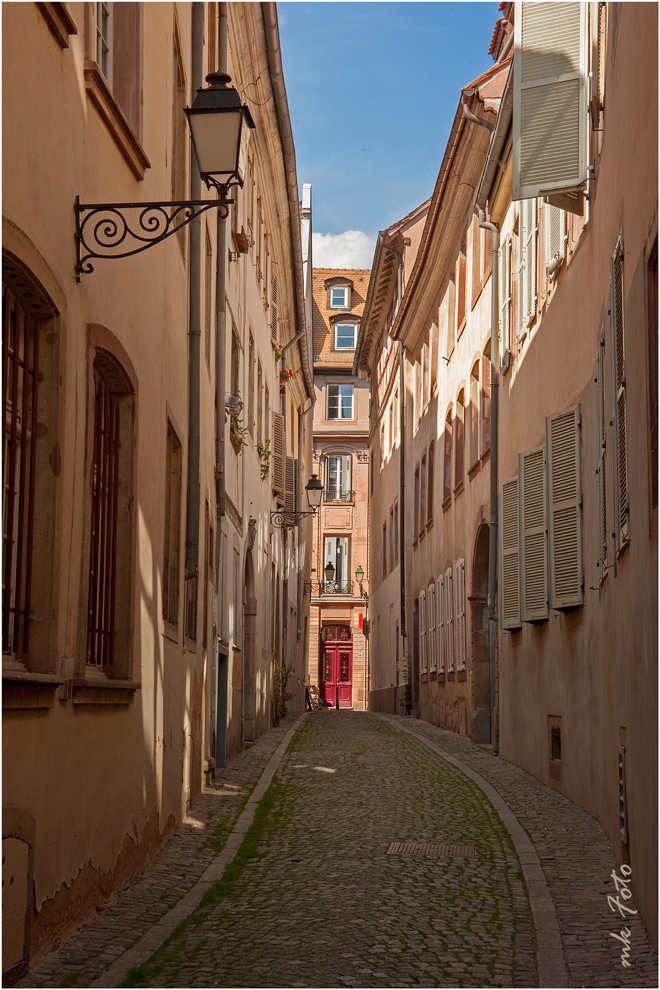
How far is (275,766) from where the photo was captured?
1486 cm

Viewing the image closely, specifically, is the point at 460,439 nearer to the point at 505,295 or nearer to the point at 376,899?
the point at 505,295

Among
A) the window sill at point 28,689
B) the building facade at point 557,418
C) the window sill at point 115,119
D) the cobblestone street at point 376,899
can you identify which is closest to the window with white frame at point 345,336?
the building facade at point 557,418

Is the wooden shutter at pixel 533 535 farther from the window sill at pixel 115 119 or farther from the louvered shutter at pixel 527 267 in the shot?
the window sill at pixel 115 119

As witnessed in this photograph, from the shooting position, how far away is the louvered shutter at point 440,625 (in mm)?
22445

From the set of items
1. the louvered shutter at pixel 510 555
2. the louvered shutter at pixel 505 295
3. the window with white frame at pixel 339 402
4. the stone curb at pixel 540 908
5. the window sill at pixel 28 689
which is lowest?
the stone curb at pixel 540 908

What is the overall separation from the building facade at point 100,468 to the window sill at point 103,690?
2 cm

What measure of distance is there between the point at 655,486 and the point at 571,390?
5.64m

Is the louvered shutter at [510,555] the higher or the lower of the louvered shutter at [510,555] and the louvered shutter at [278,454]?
the lower

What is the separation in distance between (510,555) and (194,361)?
16.0 feet

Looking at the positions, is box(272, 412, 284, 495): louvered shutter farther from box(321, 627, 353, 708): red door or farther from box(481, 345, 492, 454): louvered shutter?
box(321, 627, 353, 708): red door

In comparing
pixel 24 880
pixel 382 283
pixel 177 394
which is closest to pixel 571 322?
pixel 177 394

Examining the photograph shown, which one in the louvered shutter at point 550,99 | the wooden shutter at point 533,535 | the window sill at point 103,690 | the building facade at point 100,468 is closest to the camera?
the building facade at point 100,468

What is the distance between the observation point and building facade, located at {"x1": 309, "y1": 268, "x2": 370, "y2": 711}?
46.8 metres

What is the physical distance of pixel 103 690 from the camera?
667 centimetres
